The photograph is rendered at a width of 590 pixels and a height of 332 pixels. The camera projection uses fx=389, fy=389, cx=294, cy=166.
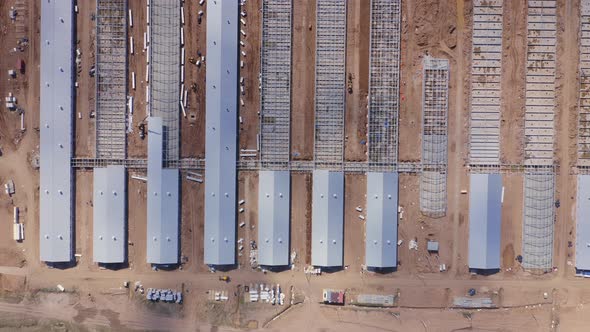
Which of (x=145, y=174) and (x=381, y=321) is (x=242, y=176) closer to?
(x=145, y=174)

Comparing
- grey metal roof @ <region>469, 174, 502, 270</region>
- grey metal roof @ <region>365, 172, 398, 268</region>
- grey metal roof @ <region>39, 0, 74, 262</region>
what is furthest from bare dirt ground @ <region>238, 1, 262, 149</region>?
grey metal roof @ <region>469, 174, 502, 270</region>

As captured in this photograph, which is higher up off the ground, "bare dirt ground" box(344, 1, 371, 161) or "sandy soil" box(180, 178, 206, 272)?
"bare dirt ground" box(344, 1, 371, 161)

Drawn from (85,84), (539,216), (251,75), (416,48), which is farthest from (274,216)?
(539,216)

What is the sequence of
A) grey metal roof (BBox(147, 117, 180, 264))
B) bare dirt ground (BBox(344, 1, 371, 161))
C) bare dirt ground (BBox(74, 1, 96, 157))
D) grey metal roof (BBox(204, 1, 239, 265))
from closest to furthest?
grey metal roof (BBox(204, 1, 239, 265)) < grey metal roof (BBox(147, 117, 180, 264)) < bare dirt ground (BBox(344, 1, 371, 161)) < bare dirt ground (BBox(74, 1, 96, 157))

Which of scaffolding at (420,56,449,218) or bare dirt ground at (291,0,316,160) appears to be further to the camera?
bare dirt ground at (291,0,316,160)

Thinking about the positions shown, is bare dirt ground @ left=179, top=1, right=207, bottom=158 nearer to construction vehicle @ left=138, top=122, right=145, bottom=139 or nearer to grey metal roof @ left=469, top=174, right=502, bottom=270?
construction vehicle @ left=138, top=122, right=145, bottom=139

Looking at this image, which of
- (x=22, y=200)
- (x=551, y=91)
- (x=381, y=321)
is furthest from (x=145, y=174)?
(x=551, y=91)

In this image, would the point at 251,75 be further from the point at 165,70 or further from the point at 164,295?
the point at 164,295

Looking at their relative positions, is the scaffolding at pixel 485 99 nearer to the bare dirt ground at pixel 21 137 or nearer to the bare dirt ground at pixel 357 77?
the bare dirt ground at pixel 357 77

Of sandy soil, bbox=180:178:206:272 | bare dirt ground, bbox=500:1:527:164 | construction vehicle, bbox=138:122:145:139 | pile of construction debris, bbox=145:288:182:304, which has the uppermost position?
bare dirt ground, bbox=500:1:527:164
